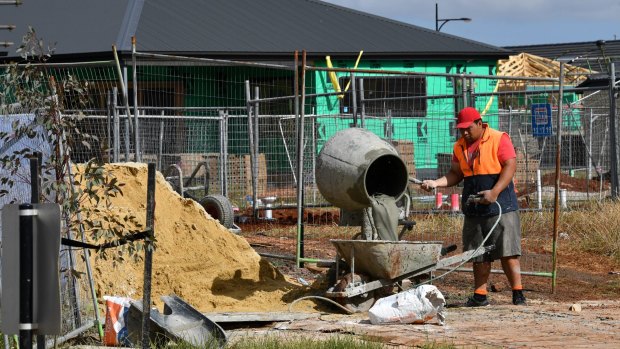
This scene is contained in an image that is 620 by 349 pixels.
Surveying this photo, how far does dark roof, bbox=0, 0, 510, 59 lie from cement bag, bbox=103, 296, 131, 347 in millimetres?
17442

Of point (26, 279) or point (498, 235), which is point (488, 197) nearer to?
point (498, 235)

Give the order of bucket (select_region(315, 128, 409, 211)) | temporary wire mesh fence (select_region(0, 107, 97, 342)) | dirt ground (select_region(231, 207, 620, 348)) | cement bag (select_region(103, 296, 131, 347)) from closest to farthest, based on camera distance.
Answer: temporary wire mesh fence (select_region(0, 107, 97, 342)), dirt ground (select_region(231, 207, 620, 348)), cement bag (select_region(103, 296, 131, 347)), bucket (select_region(315, 128, 409, 211))

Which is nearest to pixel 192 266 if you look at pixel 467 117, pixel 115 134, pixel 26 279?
pixel 467 117

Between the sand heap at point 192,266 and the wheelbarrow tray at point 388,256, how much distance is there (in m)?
0.68

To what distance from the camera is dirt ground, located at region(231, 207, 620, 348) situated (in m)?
8.54

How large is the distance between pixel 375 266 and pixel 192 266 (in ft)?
7.33

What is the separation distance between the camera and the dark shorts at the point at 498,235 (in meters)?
10.7

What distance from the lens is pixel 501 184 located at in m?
10.6

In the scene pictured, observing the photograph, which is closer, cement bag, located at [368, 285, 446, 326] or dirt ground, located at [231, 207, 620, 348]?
dirt ground, located at [231, 207, 620, 348]

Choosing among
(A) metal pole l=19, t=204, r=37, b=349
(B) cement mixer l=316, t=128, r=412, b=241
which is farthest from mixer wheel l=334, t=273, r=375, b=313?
(A) metal pole l=19, t=204, r=37, b=349

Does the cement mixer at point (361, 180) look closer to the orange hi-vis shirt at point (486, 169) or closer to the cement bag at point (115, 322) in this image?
the orange hi-vis shirt at point (486, 169)

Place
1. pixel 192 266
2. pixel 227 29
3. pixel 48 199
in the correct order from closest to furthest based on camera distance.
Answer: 1. pixel 48 199
2. pixel 192 266
3. pixel 227 29

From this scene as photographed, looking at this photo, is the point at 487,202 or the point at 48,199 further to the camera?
the point at 487,202

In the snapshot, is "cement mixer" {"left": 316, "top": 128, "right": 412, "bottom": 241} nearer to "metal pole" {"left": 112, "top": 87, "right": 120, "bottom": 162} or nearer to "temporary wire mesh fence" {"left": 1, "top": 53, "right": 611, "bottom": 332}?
"temporary wire mesh fence" {"left": 1, "top": 53, "right": 611, "bottom": 332}
